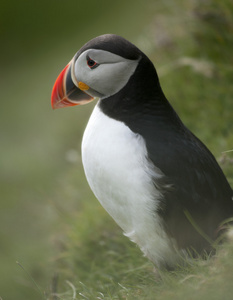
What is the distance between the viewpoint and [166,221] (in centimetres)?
291

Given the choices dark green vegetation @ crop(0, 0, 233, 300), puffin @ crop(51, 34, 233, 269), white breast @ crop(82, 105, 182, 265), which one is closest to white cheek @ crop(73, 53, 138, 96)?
puffin @ crop(51, 34, 233, 269)

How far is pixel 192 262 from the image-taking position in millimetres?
2881

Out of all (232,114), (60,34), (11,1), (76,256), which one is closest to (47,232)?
(76,256)

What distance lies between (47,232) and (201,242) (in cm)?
361

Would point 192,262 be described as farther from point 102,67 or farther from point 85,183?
point 85,183

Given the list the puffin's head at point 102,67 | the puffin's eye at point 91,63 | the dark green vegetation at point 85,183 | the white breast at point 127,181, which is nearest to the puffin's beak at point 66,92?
the puffin's head at point 102,67

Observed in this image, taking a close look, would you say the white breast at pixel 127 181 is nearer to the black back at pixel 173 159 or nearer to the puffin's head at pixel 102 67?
the black back at pixel 173 159

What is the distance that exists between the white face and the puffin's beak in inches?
3.0

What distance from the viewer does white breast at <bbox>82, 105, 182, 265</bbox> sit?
9.28ft

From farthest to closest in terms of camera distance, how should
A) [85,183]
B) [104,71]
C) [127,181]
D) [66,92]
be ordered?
[85,183] < [66,92] < [104,71] < [127,181]

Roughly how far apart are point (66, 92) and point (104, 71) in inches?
12.8

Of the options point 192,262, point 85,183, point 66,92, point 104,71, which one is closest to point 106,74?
point 104,71

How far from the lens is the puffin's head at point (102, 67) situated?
2.98 m

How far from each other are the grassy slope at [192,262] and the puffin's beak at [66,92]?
98 centimetres
